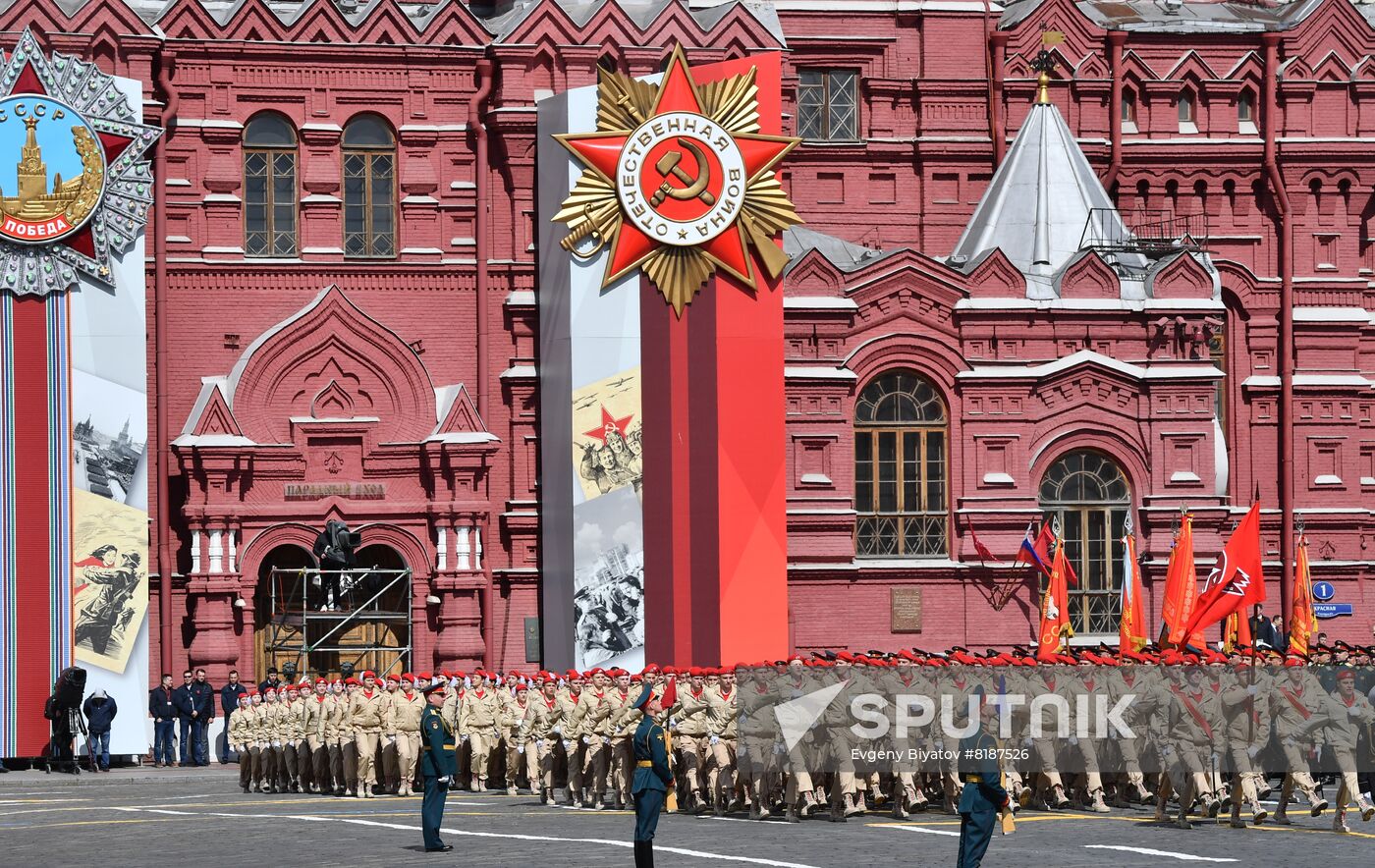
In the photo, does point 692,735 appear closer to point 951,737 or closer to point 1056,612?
point 951,737

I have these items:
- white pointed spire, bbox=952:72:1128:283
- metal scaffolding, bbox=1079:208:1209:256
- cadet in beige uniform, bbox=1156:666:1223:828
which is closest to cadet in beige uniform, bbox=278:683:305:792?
cadet in beige uniform, bbox=1156:666:1223:828

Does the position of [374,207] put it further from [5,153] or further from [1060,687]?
Answer: [1060,687]

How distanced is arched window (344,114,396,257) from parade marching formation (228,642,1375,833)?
1182 cm

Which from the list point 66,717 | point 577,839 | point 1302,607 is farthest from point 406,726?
point 1302,607

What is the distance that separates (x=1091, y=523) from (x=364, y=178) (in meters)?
12.9

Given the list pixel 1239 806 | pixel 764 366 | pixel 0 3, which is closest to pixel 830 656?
pixel 1239 806

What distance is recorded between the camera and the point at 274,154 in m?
41.1

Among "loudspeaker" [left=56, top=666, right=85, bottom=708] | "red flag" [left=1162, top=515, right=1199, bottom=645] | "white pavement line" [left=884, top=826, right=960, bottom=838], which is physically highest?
"red flag" [left=1162, top=515, right=1199, bottom=645]

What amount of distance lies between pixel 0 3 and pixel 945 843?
22770 mm

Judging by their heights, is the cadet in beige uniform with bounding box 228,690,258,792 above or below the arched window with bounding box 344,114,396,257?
below

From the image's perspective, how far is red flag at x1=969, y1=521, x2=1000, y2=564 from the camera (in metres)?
41.1

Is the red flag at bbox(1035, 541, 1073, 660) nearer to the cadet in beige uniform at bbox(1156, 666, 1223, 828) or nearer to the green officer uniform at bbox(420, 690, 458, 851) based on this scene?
the cadet in beige uniform at bbox(1156, 666, 1223, 828)

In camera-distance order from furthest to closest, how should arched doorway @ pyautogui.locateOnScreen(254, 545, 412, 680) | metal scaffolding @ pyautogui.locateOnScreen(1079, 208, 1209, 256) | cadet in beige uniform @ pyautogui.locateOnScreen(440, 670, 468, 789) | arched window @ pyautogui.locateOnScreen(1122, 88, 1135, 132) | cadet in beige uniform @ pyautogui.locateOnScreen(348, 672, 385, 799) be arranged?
1. arched window @ pyautogui.locateOnScreen(1122, 88, 1135, 132)
2. metal scaffolding @ pyautogui.locateOnScreen(1079, 208, 1209, 256)
3. arched doorway @ pyautogui.locateOnScreen(254, 545, 412, 680)
4. cadet in beige uniform @ pyautogui.locateOnScreen(440, 670, 468, 789)
5. cadet in beige uniform @ pyautogui.locateOnScreen(348, 672, 385, 799)

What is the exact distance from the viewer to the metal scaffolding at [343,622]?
39.8 meters
